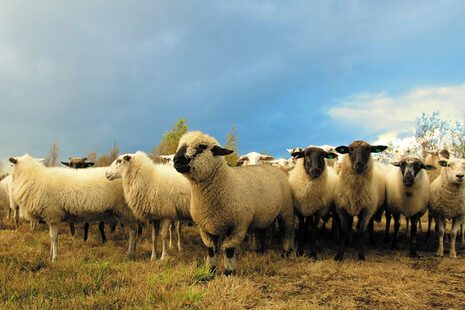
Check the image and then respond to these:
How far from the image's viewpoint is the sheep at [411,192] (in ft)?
30.9

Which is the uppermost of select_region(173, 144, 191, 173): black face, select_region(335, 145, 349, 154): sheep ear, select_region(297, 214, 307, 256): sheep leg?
select_region(335, 145, 349, 154): sheep ear

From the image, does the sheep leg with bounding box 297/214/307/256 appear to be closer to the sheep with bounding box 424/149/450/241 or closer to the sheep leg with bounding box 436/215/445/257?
the sheep leg with bounding box 436/215/445/257

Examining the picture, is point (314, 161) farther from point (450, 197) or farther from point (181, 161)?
point (450, 197)

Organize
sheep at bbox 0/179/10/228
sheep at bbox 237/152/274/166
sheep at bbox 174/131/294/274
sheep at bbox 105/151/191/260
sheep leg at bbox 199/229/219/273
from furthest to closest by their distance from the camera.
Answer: sheep at bbox 237/152/274/166 → sheep at bbox 0/179/10/228 → sheep at bbox 105/151/191/260 → sheep leg at bbox 199/229/219/273 → sheep at bbox 174/131/294/274

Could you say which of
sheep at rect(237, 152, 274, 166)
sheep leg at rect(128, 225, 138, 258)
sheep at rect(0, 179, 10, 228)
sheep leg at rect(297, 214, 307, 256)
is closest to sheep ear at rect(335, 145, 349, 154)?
sheep leg at rect(297, 214, 307, 256)

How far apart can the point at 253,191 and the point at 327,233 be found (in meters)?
5.86

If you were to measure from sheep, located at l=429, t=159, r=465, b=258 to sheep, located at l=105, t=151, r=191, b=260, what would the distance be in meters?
6.50

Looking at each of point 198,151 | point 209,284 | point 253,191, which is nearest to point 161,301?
point 209,284

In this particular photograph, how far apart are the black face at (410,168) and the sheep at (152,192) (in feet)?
17.6

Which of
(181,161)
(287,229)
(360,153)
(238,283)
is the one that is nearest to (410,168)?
(360,153)

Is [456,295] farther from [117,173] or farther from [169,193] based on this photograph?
[117,173]

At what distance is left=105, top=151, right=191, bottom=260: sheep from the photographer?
9086 mm

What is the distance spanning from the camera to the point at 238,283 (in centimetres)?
615

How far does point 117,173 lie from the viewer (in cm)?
949
